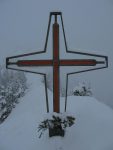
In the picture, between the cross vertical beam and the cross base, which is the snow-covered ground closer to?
the cross base

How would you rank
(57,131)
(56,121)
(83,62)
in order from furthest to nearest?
1. (83,62)
2. (57,131)
3. (56,121)

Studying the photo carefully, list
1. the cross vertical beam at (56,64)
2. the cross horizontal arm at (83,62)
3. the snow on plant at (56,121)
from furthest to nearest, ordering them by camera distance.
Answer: the cross horizontal arm at (83,62) < the cross vertical beam at (56,64) < the snow on plant at (56,121)

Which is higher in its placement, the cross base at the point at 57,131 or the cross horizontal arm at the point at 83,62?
the cross horizontal arm at the point at 83,62

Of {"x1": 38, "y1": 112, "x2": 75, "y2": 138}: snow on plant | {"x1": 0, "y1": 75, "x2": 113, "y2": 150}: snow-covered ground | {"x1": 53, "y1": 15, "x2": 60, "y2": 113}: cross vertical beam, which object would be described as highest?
{"x1": 53, "y1": 15, "x2": 60, "y2": 113}: cross vertical beam

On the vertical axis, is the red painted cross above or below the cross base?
above

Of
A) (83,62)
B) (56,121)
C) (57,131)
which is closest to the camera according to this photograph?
A: (56,121)

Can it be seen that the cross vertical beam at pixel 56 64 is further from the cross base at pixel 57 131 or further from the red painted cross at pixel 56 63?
the cross base at pixel 57 131

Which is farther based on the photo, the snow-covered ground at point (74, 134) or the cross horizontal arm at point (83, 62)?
the cross horizontal arm at point (83, 62)

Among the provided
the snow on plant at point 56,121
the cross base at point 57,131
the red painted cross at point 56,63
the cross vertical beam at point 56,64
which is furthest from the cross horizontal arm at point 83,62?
the cross base at point 57,131

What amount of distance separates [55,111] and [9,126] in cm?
159

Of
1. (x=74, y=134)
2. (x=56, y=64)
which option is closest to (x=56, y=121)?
(x=74, y=134)

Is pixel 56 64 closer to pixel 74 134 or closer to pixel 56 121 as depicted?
pixel 56 121

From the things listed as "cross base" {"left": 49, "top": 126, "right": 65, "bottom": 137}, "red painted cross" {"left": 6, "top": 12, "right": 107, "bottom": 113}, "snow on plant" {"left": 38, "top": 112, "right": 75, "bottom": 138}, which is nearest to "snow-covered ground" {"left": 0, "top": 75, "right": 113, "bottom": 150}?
"cross base" {"left": 49, "top": 126, "right": 65, "bottom": 137}

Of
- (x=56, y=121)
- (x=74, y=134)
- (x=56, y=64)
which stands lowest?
(x=74, y=134)
